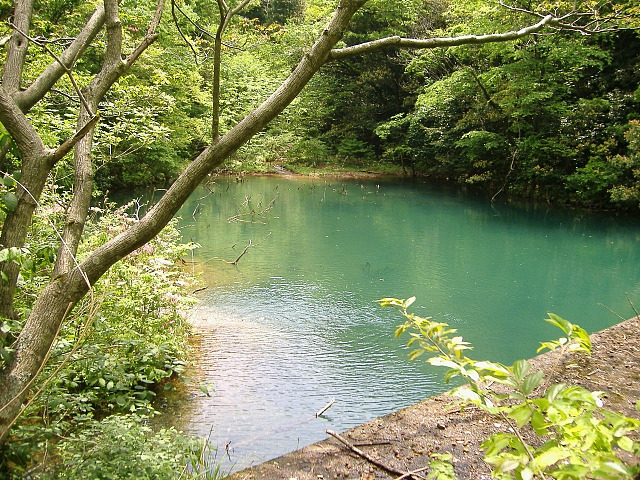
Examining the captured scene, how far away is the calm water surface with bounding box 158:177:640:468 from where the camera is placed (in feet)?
13.3

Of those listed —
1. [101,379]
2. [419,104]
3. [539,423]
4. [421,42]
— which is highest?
[419,104]

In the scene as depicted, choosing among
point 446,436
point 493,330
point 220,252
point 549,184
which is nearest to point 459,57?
point 549,184

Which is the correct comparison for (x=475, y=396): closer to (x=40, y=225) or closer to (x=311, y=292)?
(x=40, y=225)

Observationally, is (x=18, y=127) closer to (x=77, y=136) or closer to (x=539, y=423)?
(x=77, y=136)

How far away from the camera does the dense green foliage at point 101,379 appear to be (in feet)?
7.04

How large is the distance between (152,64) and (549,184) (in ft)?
34.9

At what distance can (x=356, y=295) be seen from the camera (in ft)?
22.4

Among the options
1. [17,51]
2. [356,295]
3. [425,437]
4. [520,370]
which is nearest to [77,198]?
[17,51]

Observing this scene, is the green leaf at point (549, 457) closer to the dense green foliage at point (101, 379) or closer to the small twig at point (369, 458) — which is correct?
the dense green foliage at point (101, 379)

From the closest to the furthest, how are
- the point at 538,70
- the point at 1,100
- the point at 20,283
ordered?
1. the point at 1,100
2. the point at 20,283
3. the point at 538,70

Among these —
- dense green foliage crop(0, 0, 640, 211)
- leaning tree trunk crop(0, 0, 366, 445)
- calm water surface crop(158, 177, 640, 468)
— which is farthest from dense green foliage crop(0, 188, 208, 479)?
dense green foliage crop(0, 0, 640, 211)

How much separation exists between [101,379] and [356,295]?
464 centimetres

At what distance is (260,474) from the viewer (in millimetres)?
2496

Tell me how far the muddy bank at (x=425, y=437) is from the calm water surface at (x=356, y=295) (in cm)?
72
